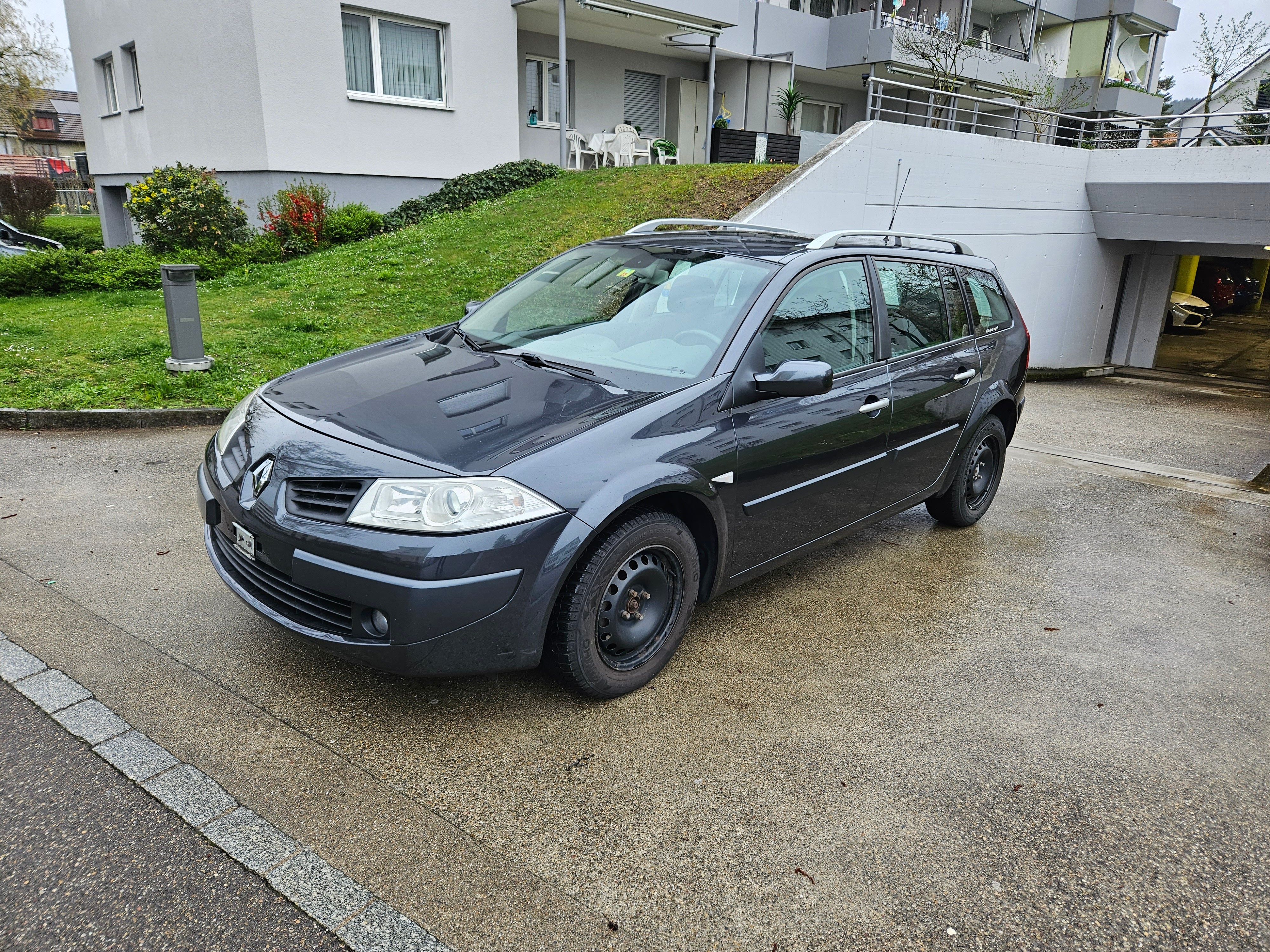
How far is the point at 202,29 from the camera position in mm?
15234

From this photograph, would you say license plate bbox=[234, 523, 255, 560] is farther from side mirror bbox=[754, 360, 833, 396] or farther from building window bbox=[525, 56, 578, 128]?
building window bbox=[525, 56, 578, 128]

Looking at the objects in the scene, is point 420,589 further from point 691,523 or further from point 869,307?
point 869,307

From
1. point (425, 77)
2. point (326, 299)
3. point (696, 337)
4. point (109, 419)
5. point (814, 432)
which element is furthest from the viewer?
point (425, 77)

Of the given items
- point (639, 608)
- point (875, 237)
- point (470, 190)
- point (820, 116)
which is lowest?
point (639, 608)

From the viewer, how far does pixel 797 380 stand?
3.55 metres

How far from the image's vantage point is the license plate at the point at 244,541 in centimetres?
310

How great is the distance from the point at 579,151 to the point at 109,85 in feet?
36.6

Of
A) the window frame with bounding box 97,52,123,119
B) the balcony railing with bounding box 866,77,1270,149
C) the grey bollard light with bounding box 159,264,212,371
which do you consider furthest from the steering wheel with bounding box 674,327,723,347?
the window frame with bounding box 97,52,123,119

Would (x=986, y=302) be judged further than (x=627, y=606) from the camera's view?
Yes

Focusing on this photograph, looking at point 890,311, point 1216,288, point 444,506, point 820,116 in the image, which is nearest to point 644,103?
point 820,116

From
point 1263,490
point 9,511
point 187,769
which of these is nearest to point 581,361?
point 187,769

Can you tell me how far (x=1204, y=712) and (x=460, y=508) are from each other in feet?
10.6

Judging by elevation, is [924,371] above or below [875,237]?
below

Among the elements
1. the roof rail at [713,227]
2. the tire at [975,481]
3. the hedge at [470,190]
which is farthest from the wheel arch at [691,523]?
the hedge at [470,190]
